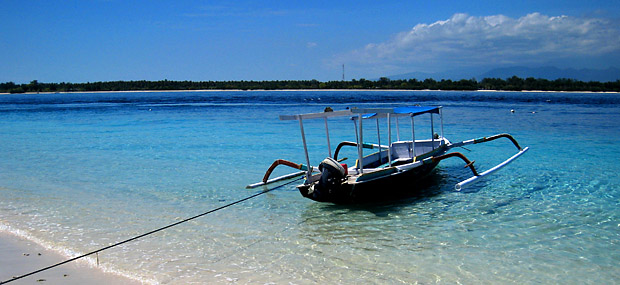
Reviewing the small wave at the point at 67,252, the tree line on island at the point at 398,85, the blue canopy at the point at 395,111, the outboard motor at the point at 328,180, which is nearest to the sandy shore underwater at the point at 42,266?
the small wave at the point at 67,252

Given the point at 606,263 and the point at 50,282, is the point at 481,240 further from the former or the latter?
the point at 50,282

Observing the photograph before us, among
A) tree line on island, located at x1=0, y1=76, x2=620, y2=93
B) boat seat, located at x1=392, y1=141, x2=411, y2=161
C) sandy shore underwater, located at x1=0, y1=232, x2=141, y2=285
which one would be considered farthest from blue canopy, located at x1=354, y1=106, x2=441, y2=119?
tree line on island, located at x1=0, y1=76, x2=620, y2=93

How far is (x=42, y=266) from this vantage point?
22.4 feet

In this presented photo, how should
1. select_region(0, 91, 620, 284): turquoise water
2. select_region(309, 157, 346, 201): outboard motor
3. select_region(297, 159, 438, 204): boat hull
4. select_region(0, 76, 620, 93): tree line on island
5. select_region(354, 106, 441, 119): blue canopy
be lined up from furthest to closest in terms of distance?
select_region(0, 76, 620, 93): tree line on island < select_region(354, 106, 441, 119): blue canopy < select_region(297, 159, 438, 204): boat hull < select_region(309, 157, 346, 201): outboard motor < select_region(0, 91, 620, 284): turquoise water

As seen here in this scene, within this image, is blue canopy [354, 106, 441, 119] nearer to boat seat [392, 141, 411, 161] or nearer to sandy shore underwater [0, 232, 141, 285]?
boat seat [392, 141, 411, 161]

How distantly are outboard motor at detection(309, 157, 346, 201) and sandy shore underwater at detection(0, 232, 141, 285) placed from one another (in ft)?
14.1

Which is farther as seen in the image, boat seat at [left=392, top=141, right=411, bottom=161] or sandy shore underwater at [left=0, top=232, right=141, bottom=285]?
boat seat at [left=392, top=141, right=411, bottom=161]

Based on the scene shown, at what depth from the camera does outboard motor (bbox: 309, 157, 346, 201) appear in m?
9.53

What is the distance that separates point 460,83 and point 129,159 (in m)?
147

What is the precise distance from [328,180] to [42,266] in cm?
529

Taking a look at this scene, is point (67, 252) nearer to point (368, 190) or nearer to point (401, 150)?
point (368, 190)

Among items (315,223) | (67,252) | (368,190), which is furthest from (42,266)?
(368,190)

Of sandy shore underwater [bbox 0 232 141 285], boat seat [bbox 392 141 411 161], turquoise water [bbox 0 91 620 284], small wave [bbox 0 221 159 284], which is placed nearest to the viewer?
sandy shore underwater [bbox 0 232 141 285]

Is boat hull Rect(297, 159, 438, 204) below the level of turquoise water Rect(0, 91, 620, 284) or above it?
above
